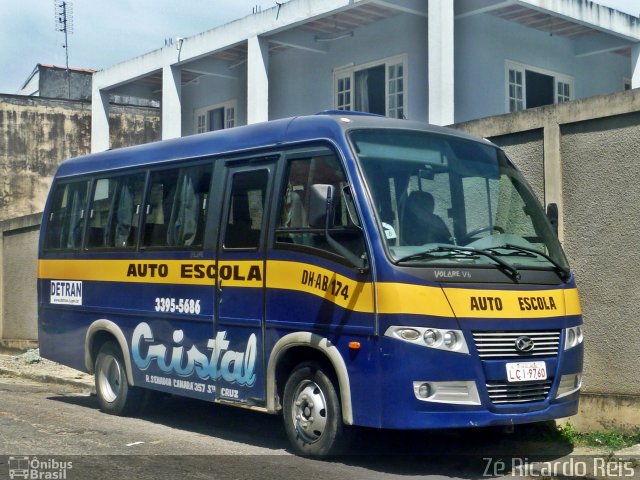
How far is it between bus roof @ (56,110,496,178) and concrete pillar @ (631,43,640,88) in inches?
362

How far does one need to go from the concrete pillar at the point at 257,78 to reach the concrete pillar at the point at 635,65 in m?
6.41

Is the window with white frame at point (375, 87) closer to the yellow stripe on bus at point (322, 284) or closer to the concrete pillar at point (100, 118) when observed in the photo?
the concrete pillar at point (100, 118)

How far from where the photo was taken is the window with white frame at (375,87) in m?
16.8

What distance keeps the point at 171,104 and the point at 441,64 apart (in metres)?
6.74

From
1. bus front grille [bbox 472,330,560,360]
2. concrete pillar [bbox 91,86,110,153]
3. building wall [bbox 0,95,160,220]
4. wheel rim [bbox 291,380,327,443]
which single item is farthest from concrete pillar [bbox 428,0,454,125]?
building wall [bbox 0,95,160,220]

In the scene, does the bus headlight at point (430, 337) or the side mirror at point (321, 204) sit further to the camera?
the side mirror at point (321, 204)

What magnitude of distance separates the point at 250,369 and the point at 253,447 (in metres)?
0.75

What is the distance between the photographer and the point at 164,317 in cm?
998

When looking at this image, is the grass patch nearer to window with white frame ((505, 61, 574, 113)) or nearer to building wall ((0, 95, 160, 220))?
window with white frame ((505, 61, 574, 113))

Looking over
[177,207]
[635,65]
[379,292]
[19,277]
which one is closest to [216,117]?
[19,277]

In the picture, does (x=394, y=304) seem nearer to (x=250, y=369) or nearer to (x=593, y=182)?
(x=250, y=369)

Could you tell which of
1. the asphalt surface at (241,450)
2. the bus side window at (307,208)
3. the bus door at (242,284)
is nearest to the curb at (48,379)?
the asphalt surface at (241,450)

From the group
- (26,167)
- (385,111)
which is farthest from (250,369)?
(26,167)

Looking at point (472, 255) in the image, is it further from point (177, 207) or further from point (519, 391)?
point (177, 207)
